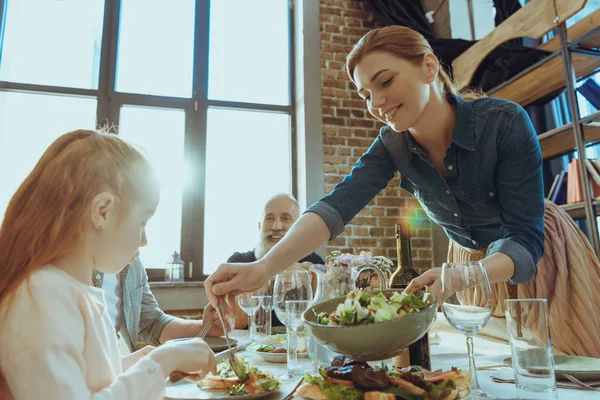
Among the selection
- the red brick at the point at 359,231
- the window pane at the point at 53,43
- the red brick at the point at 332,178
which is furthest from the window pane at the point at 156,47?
the red brick at the point at 359,231

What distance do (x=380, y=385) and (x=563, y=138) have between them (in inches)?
96.9

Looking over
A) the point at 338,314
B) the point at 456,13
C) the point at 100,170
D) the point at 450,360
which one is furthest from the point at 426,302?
the point at 456,13

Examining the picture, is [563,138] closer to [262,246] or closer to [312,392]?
[262,246]

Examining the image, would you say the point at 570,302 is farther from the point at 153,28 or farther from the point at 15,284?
the point at 153,28

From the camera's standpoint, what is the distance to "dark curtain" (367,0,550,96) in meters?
2.74

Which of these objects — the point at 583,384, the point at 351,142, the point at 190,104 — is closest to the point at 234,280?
the point at 583,384

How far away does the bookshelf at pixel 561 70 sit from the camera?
2221 millimetres

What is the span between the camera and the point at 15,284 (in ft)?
1.91

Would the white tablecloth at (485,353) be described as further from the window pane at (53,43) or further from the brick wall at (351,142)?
the window pane at (53,43)

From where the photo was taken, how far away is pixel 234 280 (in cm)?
99

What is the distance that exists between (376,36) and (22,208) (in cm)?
96

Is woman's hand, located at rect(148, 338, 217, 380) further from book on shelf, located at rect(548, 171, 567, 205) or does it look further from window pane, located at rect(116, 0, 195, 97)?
window pane, located at rect(116, 0, 195, 97)

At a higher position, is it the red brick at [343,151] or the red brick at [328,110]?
the red brick at [328,110]

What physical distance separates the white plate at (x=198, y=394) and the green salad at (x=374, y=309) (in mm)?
Result: 136
